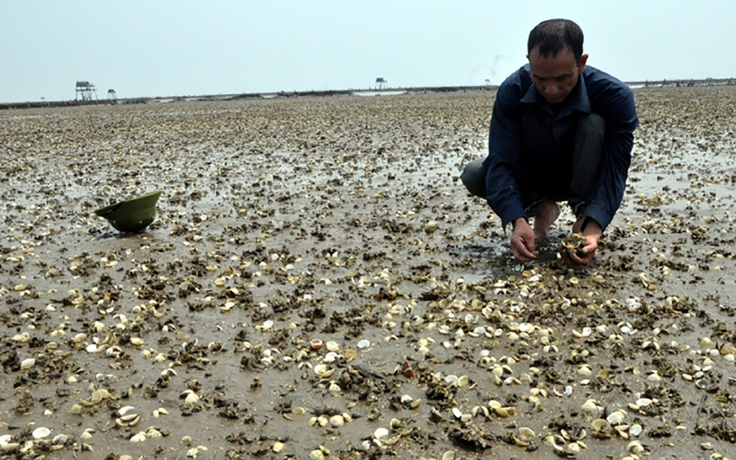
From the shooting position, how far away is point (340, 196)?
785cm

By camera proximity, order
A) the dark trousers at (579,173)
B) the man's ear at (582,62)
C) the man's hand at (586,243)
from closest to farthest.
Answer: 1. the man's ear at (582,62)
2. the man's hand at (586,243)
3. the dark trousers at (579,173)

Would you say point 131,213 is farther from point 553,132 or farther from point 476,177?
point 553,132

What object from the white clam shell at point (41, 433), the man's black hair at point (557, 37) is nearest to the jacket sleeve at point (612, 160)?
the man's black hair at point (557, 37)

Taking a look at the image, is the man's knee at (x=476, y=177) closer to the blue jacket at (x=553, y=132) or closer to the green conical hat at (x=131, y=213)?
the blue jacket at (x=553, y=132)

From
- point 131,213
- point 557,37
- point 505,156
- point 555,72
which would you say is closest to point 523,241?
point 505,156

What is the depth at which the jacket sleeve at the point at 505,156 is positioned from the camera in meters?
4.68

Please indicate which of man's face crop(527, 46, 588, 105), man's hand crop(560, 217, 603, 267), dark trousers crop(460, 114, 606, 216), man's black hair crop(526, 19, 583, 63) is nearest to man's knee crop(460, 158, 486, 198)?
dark trousers crop(460, 114, 606, 216)

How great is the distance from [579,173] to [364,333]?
2065mm

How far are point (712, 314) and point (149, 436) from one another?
316 centimetres

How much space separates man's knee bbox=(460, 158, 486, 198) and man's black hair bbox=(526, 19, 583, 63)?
50.9 inches

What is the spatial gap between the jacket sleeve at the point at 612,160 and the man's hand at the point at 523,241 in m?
0.45

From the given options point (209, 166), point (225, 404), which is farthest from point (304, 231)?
point (209, 166)

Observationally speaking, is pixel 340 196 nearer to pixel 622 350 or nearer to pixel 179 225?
pixel 179 225

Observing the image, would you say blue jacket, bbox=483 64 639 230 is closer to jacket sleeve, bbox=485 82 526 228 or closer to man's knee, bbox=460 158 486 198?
jacket sleeve, bbox=485 82 526 228
